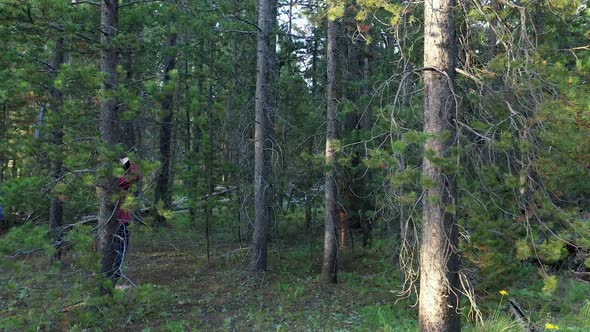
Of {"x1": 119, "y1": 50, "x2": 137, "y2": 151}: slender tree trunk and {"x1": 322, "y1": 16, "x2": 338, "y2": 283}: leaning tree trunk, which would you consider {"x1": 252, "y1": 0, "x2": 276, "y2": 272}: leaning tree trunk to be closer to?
{"x1": 322, "y1": 16, "x2": 338, "y2": 283}: leaning tree trunk

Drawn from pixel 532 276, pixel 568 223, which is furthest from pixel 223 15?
pixel 532 276

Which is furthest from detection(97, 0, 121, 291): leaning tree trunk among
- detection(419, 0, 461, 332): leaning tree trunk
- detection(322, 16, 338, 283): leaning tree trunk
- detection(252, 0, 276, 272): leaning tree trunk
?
detection(419, 0, 461, 332): leaning tree trunk

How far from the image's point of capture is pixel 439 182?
538 cm

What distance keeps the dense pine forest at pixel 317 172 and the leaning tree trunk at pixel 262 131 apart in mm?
44

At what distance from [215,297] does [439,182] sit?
5.77 metres

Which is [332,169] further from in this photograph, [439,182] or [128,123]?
[439,182]

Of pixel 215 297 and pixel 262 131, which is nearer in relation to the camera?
pixel 215 297

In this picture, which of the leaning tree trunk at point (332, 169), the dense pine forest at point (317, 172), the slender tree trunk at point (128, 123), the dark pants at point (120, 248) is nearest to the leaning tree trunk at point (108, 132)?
the dense pine forest at point (317, 172)

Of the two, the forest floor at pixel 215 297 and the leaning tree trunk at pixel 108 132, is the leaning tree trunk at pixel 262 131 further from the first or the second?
the leaning tree trunk at pixel 108 132

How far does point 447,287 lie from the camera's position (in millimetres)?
5461

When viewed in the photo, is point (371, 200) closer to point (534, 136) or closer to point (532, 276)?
point (532, 276)

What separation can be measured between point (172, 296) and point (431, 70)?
6.71 meters

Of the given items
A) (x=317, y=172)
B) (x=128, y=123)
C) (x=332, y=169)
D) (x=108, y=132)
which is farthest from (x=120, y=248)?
(x=317, y=172)

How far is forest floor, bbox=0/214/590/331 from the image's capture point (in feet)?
23.6
